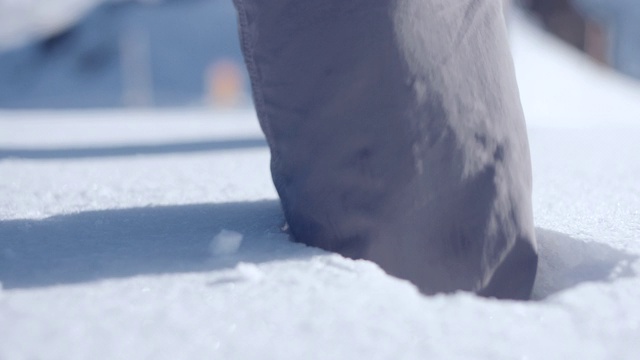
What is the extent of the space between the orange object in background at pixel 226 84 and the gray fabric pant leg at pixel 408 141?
5.58 metres

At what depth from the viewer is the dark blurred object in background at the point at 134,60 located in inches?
277

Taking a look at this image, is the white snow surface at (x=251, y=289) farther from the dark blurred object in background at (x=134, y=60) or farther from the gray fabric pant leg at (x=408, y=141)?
the dark blurred object in background at (x=134, y=60)

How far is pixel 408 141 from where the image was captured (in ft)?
2.92

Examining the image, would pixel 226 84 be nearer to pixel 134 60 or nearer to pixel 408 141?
pixel 134 60

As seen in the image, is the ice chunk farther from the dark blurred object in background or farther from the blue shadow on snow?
the dark blurred object in background

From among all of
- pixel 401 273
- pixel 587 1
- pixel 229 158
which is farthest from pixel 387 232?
pixel 587 1

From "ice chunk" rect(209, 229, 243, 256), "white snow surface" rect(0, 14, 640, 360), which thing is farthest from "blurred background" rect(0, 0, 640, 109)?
"ice chunk" rect(209, 229, 243, 256)

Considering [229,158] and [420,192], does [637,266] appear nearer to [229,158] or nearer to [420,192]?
[420,192]

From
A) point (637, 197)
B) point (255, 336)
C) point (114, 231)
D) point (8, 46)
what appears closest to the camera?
point (255, 336)

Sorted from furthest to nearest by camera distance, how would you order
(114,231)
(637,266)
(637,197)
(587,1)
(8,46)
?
(8,46)
(587,1)
(637,197)
(114,231)
(637,266)

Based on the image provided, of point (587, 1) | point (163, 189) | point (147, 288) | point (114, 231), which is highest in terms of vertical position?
point (147, 288)

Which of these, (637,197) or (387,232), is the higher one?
(387,232)

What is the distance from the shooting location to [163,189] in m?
1.47

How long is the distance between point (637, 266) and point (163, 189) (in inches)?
35.9
